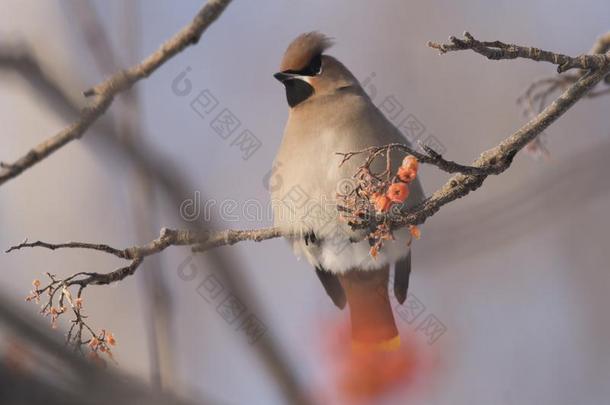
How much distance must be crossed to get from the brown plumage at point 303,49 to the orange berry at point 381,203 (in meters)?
1.22

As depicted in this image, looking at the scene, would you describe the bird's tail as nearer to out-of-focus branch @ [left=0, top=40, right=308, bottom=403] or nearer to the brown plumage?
the brown plumage

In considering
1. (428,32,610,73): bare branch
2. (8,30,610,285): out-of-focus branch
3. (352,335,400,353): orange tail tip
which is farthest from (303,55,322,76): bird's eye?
(428,32,610,73): bare branch

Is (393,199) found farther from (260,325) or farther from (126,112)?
(126,112)

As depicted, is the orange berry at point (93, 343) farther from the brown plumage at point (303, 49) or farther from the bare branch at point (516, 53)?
the brown plumage at point (303, 49)

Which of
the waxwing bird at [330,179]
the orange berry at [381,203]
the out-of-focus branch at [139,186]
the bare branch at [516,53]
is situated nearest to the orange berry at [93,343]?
the out-of-focus branch at [139,186]

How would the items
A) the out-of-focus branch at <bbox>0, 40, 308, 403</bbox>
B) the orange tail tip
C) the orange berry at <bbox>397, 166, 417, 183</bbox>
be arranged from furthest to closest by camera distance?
1. the orange tail tip
2. the orange berry at <bbox>397, 166, 417, 183</bbox>
3. the out-of-focus branch at <bbox>0, 40, 308, 403</bbox>

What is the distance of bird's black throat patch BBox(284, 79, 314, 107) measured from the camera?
9.55ft

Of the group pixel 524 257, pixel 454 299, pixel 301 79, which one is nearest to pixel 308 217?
pixel 301 79

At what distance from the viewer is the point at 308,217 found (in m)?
2.71

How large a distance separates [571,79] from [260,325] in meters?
1.01

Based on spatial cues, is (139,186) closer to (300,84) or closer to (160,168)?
(160,168)

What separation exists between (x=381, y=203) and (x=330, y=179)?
0.89 metres

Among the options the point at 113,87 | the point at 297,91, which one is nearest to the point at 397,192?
the point at 113,87

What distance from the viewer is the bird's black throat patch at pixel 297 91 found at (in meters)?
2.91
